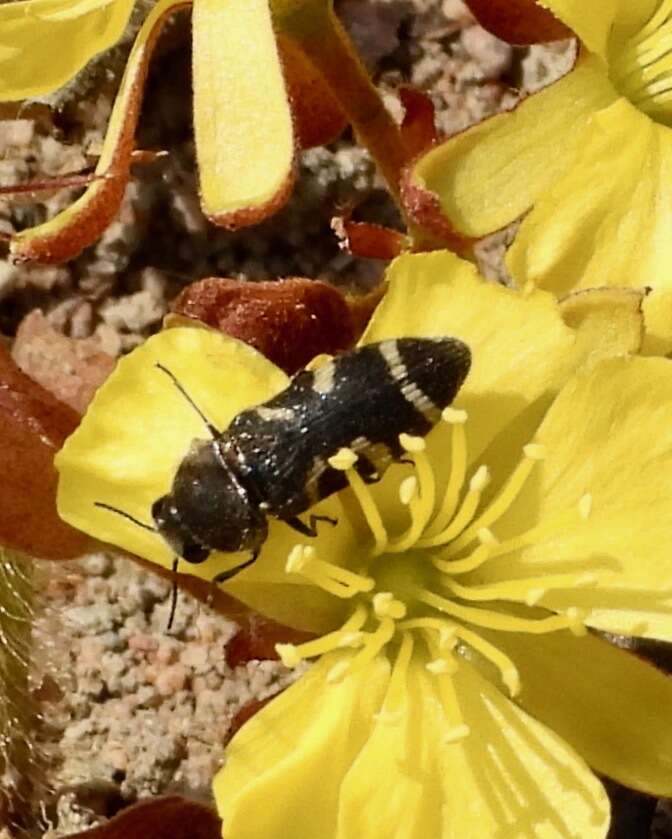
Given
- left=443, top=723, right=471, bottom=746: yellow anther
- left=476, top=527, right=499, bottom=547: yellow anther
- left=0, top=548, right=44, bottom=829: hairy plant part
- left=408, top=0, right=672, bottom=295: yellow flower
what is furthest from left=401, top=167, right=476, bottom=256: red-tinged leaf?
left=0, top=548, right=44, bottom=829: hairy plant part

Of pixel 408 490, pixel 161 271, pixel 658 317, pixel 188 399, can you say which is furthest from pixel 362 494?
pixel 161 271

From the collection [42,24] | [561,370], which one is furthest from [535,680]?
[42,24]

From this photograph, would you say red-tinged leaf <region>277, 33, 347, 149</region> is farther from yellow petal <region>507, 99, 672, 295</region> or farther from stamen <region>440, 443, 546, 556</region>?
stamen <region>440, 443, 546, 556</region>

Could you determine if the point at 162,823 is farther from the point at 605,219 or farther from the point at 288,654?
the point at 605,219

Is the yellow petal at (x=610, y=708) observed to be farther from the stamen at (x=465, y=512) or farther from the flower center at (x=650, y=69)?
the flower center at (x=650, y=69)

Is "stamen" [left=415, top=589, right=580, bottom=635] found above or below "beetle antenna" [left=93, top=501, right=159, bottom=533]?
below

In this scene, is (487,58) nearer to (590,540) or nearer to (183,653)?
(183,653)
